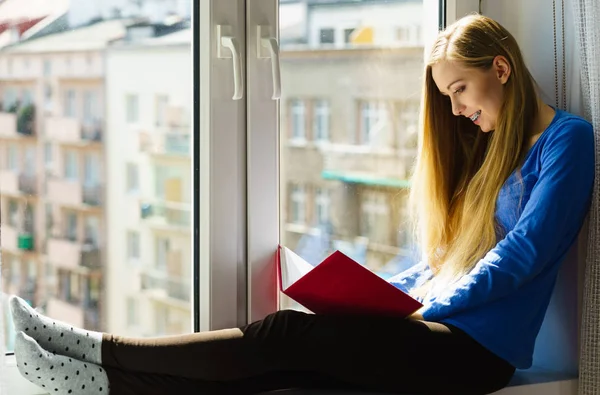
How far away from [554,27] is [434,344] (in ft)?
2.32

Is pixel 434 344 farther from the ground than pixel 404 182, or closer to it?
closer to it

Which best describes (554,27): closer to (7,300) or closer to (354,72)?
(354,72)

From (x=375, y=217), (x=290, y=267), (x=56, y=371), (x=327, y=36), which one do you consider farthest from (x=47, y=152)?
(x=375, y=217)

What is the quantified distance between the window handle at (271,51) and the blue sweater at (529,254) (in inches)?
19.9

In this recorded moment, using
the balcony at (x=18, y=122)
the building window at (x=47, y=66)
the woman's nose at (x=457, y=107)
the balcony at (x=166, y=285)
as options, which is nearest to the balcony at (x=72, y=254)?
the balcony at (x=166, y=285)

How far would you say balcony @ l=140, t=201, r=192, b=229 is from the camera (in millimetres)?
1617

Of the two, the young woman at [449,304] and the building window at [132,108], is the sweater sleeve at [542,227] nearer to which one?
the young woman at [449,304]

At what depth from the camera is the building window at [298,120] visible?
169 cm

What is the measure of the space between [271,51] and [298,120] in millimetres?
182

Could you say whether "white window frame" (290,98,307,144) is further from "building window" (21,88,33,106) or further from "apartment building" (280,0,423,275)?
"building window" (21,88,33,106)

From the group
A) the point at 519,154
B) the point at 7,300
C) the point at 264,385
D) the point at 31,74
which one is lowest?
the point at 264,385

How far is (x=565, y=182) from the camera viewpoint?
4.87ft

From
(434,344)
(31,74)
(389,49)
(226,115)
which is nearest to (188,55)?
(226,115)

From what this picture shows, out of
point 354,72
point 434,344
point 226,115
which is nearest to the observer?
point 434,344
